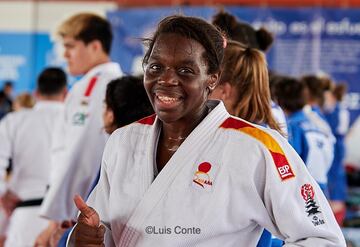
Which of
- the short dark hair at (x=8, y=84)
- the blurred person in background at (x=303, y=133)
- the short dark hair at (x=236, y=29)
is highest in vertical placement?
the short dark hair at (x=236, y=29)

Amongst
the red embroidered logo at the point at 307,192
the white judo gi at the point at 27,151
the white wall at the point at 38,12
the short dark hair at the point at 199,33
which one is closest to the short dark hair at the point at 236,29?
the short dark hair at the point at 199,33

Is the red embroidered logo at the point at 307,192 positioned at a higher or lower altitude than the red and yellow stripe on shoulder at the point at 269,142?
lower

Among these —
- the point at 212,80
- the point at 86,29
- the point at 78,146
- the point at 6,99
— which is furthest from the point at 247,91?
the point at 6,99

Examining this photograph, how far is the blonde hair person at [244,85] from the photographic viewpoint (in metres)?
3.17

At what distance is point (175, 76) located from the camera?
2.26 metres

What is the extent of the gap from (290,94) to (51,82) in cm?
164

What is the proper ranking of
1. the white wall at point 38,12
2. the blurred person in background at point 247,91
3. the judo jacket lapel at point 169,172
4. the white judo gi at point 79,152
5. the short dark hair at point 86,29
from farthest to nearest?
the white wall at point 38,12, the short dark hair at point 86,29, the white judo gi at point 79,152, the blurred person in background at point 247,91, the judo jacket lapel at point 169,172

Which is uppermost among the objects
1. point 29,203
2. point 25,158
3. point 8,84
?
point 25,158

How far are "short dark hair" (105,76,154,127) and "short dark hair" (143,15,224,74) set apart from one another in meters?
1.10

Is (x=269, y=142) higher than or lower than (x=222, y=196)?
higher

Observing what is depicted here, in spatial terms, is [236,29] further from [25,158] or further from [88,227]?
[25,158]

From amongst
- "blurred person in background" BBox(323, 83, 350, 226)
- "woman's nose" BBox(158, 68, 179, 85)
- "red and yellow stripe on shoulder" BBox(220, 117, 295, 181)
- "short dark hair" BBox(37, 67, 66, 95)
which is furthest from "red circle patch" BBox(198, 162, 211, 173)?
"blurred person in background" BBox(323, 83, 350, 226)

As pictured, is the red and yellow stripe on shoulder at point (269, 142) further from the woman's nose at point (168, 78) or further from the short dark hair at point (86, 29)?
the short dark hair at point (86, 29)

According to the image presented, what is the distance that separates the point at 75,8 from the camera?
467 inches
